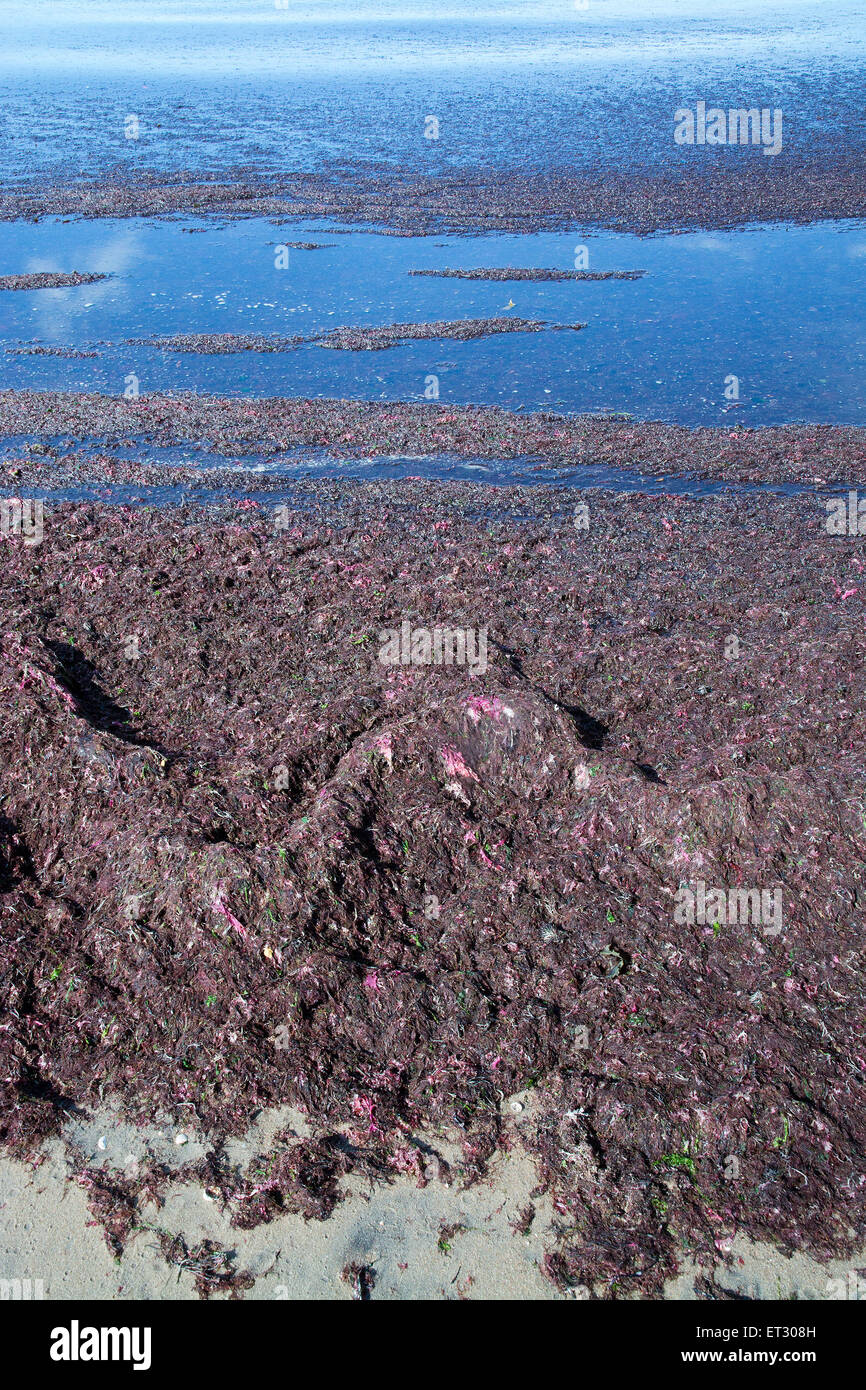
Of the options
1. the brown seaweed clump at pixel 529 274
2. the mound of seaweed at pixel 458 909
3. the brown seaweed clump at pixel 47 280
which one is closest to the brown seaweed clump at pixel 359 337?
the brown seaweed clump at pixel 529 274

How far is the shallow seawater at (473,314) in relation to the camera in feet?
55.8

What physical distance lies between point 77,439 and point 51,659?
7925 millimetres

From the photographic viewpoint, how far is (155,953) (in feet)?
19.4

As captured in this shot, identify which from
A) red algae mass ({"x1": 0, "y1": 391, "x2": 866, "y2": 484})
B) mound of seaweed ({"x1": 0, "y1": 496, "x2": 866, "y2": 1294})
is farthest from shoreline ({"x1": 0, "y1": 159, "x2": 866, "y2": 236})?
mound of seaweed ({"x1": 0, "y1": 496, "x2": 866, "y2": 1294})

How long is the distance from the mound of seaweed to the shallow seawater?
9.19m

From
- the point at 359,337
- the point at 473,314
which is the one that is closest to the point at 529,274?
the point at 473,314

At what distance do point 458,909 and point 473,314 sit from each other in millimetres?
17194

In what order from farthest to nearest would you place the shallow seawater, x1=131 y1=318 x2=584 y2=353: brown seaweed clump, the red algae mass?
x1=131 y1=318 x2=584 y2=353: brown seaweed clump, the shallow seawater, the red algae mass

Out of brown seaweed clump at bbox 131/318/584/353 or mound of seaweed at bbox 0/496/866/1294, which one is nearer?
mound of seaweed at bbox 0/496/866/1294

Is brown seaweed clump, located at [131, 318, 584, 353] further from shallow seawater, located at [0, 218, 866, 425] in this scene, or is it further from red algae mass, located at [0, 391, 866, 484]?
red algae mass, located at [0, 391, 866, 484]

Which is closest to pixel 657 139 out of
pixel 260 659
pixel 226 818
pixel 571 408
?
pixel 571 408

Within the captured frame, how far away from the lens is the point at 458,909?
622cm

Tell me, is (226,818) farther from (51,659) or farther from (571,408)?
(571,408)

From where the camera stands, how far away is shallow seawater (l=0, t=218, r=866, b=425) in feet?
55.8
